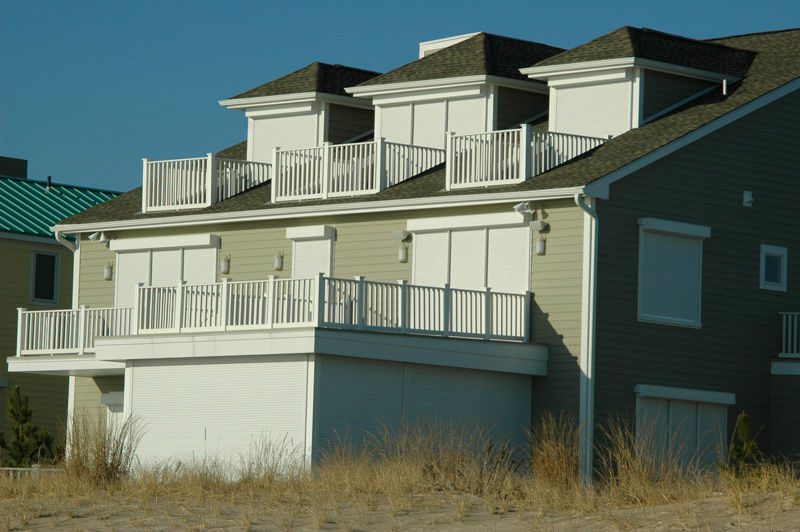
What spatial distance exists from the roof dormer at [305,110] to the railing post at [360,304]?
9674 millimetres

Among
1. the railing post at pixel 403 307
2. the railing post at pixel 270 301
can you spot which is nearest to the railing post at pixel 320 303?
the railing post at pixel 270 301

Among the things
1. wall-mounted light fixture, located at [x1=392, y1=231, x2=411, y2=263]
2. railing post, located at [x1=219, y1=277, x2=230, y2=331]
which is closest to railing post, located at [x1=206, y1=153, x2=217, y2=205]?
wall-mounted light fixture, located at [x1=392, y1=231, x2=411, y2=263]

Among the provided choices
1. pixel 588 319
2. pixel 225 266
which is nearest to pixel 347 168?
pixel 225 266

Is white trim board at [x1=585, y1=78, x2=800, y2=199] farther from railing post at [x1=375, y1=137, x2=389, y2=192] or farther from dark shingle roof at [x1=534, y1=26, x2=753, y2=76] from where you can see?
railing post at [x1=375, y1=137, x2=389, y2=192]

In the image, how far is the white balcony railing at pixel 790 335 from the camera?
3328 centimetres

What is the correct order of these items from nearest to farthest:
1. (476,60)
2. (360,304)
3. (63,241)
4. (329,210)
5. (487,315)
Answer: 1. (360,304)
2. (487,315)
3. (329,210)
4. (476,60)
5. (63,241)

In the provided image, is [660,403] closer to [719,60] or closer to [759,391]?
[759,391]

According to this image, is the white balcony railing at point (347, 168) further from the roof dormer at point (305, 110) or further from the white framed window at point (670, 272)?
the white framed window at point (670, 272)

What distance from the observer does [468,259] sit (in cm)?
3300

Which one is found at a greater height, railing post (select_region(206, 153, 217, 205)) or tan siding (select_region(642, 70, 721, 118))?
tan siding (select_region(642, 70, 721, 118))

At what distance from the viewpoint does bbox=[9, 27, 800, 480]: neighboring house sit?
99.2ft

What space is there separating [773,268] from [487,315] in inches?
252

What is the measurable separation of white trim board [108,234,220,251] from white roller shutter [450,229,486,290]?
630 cm

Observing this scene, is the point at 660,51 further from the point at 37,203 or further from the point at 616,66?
the point at 37,203
